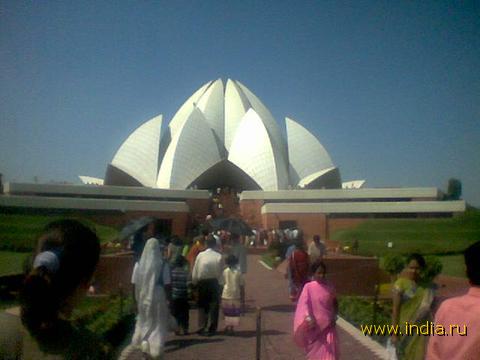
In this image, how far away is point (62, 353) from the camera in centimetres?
103

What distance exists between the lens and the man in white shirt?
5.40 m

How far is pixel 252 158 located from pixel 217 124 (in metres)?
3.96

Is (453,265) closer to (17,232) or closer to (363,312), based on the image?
(363,312)

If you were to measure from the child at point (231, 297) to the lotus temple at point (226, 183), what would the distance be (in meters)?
15.2

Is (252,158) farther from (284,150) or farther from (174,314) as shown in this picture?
(174,314)

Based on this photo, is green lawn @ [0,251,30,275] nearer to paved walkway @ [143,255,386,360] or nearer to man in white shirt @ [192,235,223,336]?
paved walkway @ [143,255,386,360]

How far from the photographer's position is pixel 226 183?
29.6m

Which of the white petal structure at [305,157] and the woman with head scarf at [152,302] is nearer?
the woman with head scarf at [152,302]

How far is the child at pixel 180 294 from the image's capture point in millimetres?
5191

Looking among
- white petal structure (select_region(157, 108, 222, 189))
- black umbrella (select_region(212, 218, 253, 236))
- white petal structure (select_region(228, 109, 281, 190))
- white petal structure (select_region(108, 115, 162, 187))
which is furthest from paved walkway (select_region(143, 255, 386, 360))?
white petal structure (select_region(108, 115, 162, 187))

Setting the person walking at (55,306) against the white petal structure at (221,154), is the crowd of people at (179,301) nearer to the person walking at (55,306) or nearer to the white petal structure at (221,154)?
the person walking at (55,306)

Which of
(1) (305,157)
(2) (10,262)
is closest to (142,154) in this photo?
(1) (305,157)

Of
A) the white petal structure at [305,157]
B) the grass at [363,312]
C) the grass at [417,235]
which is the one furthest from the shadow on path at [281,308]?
the white petal structure at [305,157]

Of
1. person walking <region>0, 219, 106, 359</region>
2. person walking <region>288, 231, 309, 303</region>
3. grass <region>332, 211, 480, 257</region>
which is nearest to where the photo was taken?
person walking <region>0, 219, 106, 359</region>
